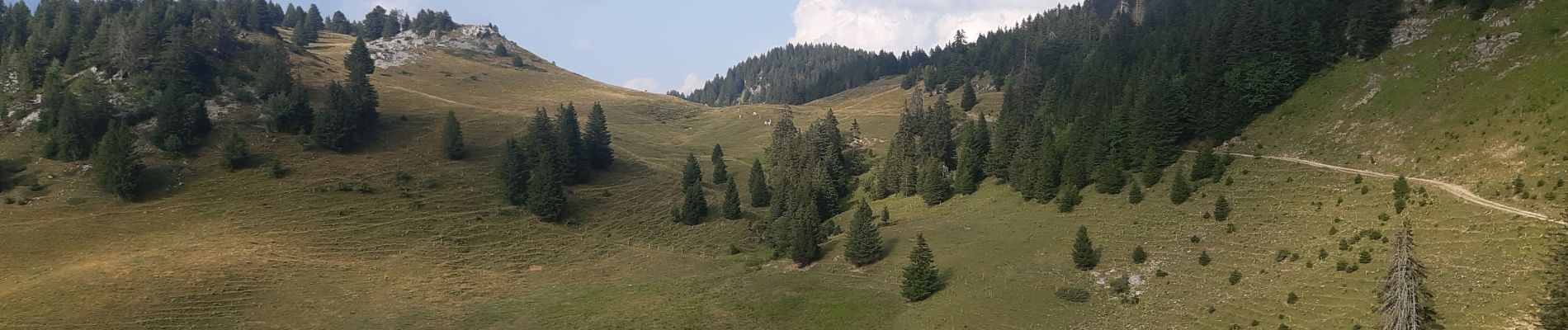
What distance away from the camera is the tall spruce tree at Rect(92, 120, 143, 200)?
325ft

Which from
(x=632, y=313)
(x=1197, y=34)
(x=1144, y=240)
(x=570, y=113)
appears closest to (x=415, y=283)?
(x=632, y=313)

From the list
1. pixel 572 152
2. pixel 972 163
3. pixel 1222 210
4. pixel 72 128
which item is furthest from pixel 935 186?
pixel 72 128

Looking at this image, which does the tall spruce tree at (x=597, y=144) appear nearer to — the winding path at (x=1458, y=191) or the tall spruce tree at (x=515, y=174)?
the tall spruce tree at (x=515, y=174)

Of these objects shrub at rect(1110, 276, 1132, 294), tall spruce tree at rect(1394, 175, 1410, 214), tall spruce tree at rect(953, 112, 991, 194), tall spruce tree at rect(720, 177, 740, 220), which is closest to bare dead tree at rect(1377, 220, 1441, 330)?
tall spruce tree at rect(1394, 175, 1410, 214)

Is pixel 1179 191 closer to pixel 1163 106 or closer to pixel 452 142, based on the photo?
pixel 1163 106

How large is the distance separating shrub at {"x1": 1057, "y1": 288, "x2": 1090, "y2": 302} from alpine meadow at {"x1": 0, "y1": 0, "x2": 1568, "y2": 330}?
492mm

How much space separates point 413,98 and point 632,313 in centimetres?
12405

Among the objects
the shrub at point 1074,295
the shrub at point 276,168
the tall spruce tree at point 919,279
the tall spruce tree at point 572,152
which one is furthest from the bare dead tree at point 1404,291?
the shrub at point 276,168

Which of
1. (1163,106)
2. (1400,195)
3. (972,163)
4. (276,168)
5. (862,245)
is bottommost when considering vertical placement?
(862,245)

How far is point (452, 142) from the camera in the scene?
136375 mm

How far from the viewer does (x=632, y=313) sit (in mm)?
78062

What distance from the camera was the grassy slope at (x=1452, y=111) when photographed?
5653 centimetres

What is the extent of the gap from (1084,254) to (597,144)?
103507mm

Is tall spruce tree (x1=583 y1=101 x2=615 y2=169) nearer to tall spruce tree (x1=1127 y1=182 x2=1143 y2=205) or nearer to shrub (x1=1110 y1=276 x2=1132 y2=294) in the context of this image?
tall spruce tree (x1=1127 y1=182 x2=1143 y2=205)
